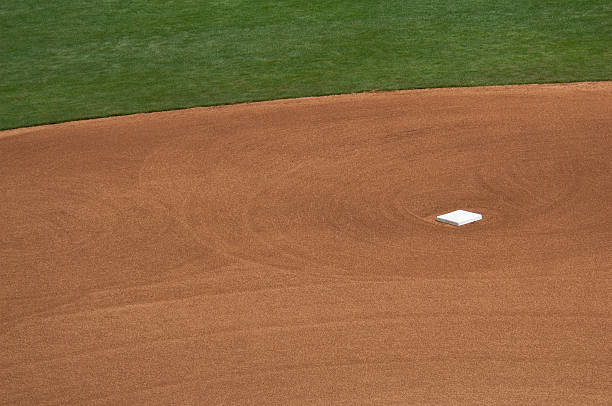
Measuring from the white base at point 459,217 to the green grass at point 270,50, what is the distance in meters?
4.79

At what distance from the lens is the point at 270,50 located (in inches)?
565

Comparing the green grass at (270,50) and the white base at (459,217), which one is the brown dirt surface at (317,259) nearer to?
the white base at (459,217)

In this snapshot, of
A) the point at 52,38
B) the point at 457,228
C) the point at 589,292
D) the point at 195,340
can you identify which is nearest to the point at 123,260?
the point at 195,340

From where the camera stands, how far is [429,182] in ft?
28.3

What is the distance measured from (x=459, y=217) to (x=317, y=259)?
1.32 m

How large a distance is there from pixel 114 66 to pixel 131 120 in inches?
111

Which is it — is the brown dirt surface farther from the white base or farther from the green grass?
the green grass

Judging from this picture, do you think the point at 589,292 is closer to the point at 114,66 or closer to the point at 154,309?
the point at 154,309

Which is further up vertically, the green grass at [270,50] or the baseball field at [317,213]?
the baseball field at [317,213]

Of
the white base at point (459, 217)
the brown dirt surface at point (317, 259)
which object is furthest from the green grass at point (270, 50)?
the white base at point (459, 217)

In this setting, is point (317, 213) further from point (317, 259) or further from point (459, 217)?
point (459, 217)

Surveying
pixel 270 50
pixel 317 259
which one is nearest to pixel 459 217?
pixel 317 259

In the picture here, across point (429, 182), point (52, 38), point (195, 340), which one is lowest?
point (52, 38)

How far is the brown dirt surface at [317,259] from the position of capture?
17.6ft
